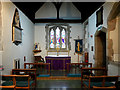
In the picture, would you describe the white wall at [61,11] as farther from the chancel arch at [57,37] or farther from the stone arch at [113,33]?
the stone arch at [113,33]

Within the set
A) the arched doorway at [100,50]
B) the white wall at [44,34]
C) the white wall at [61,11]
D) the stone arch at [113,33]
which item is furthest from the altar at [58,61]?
the white wall at [61,11]

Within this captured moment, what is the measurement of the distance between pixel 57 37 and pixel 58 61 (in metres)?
2.84

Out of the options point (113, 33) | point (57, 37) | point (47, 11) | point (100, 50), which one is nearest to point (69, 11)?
point (47, 11)

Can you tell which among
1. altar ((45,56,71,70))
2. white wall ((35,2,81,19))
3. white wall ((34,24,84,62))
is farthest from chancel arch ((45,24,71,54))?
altar ((45,56,71,70))

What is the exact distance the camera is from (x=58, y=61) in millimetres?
8055

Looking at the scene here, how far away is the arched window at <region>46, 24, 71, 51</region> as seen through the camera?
1013 cm

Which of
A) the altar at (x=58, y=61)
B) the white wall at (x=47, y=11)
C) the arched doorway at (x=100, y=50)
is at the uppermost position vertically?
the white wall at (x=47, y=11)

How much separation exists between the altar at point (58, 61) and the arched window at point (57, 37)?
213 centimetres

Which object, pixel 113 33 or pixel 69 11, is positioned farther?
pixel 69 11

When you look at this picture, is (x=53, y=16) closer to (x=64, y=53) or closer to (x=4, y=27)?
(x=64, y=53)

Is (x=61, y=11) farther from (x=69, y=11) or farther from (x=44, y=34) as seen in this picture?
(x=44, y=34)

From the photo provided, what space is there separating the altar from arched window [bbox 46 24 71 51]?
213cm

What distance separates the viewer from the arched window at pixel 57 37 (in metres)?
10.1

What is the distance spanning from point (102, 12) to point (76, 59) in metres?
5.23
